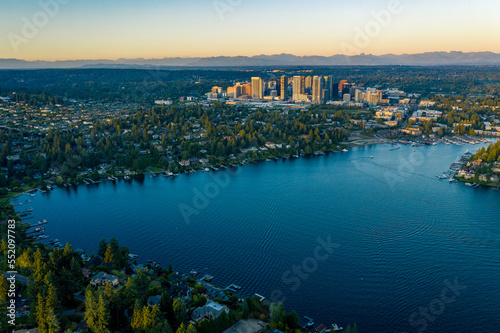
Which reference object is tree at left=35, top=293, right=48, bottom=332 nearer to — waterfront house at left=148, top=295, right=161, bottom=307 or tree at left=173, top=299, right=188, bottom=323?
waterfront house at left=148, top=295, right=161, bottom=307

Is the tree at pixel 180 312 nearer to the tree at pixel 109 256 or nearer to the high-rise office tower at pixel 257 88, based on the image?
the tree at pixel 109 256

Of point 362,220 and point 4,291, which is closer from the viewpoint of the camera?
point 4,291

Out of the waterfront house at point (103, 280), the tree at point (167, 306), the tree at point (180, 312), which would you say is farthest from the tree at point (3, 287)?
the tree at point (180, 312)

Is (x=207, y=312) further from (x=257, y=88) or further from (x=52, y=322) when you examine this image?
(x=257, y=88)

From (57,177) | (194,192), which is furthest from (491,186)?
(57,177)

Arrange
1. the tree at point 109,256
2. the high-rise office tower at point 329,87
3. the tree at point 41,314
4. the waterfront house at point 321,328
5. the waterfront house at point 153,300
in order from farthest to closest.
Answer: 1. the high-rise office tower at point 329,87
2. the tree at point 109,256
3. the waterfront house at point 153,300
4. the waterfront house at point 321,328
5. the tree at point 41,314

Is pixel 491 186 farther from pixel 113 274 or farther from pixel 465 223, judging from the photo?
pixel 113 274
